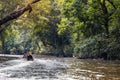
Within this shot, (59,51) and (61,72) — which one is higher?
(61,72)

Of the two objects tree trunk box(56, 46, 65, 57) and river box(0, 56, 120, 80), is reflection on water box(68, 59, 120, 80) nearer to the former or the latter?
river box(0, 56, 120, 80)

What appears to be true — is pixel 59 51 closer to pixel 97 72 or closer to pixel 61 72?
pixel 61 72

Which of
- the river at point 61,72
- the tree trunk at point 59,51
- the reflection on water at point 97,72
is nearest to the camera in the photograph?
the reflection on water at point 97,72

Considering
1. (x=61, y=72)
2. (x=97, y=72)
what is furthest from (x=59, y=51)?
(x=97, y=72)

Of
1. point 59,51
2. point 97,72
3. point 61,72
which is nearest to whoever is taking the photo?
point 97,72

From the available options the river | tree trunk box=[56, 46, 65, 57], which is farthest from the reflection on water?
tree trunk box=[56, 46, 65, 57]

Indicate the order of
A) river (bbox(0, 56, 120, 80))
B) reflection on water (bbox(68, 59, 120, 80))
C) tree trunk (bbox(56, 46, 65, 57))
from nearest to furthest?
reflection on water (bbox(68, 59, 120, 80))
river (bbox(0, 56, 120, 80))
tree trunk (bbox(56, 46, 65, 57))

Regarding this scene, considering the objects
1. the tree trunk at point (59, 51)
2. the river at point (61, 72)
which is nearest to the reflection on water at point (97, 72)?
the river at point (61, 72)

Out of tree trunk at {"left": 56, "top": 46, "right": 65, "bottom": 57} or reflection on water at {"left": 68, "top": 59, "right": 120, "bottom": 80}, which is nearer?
reflection on water at {"left": 68, "top": 59, "right": 120, "bottom": 80}

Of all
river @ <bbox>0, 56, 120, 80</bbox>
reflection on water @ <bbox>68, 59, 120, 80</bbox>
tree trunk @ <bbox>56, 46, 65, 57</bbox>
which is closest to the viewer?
reflection on water @ <bbox>68, 59, 120, 80</bbox>

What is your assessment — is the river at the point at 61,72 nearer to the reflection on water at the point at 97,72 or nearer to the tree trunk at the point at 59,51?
the reflection on water at the point at 97,72

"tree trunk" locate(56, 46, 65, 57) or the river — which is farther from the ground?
the river

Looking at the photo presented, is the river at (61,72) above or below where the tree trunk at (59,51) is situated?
above

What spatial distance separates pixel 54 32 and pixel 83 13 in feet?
95.5
